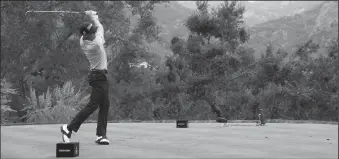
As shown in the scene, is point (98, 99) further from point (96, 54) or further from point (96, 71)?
point (96, 54)

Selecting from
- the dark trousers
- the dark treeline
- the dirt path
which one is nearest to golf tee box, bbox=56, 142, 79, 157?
the dirt path

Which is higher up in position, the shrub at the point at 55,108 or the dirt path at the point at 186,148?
the dirt path at the point at 186,148

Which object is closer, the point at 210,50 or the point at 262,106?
the point at 262,106

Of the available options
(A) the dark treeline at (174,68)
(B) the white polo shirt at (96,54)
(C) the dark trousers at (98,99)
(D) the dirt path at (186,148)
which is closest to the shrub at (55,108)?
(A) the dark treeline at (174,68)

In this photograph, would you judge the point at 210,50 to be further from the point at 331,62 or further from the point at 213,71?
the point at 331,62

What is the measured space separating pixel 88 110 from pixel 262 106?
15.5 m

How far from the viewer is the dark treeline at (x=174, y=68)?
23062mm

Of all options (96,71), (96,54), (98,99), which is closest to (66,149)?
(98,99)

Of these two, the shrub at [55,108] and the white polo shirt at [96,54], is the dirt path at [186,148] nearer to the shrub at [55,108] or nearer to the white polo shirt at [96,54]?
the white polo shirt at [96,54]

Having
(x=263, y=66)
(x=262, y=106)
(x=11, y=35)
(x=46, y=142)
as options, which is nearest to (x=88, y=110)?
(x=46, y=142)

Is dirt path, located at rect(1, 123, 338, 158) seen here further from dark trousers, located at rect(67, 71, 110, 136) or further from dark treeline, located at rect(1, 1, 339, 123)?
dark treeline, located at rect(1, 1, 339, 123)

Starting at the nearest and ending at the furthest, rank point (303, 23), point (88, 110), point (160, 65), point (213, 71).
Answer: point (88, 110) → point (213, 71) → point (160, 65) → point (303, 23)

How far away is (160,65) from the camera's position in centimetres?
2972

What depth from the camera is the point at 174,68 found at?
27.3 metres
